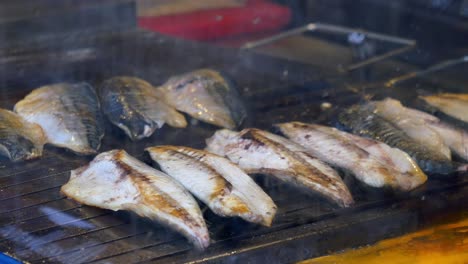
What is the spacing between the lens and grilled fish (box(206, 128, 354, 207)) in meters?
3.58

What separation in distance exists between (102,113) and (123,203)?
127cm

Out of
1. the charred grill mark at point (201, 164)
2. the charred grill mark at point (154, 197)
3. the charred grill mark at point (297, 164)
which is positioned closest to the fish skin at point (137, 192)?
the charred grill mark at point (154, 197)

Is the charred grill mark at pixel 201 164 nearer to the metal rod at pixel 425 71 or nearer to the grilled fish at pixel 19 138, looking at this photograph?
the grilled fish at pixel 19 138

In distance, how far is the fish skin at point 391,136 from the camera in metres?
3.93

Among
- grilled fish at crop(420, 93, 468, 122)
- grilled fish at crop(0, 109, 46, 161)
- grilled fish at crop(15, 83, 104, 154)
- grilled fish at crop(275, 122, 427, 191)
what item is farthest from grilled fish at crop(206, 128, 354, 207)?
grilled fish at crop(420, 93, 468, 122)

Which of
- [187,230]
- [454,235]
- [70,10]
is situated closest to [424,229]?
Result: [454,235]

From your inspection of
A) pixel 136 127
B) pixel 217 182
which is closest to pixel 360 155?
pixel 217 182

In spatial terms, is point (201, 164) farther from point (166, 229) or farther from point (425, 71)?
point (425, 71)

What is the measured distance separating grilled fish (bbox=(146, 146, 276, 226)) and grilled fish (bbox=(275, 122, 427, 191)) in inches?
24.3

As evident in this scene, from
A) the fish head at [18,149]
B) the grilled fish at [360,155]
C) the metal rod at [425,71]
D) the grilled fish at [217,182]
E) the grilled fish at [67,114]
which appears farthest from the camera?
the metal rod at [425,71]

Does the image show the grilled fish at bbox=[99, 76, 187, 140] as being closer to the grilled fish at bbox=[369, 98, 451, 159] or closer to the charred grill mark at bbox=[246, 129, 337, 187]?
the charred grill mark at bbox=[246, 129, 337, 187]

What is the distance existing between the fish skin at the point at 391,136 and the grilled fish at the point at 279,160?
596 mm

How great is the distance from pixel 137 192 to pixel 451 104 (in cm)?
249

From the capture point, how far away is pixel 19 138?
3979mm
